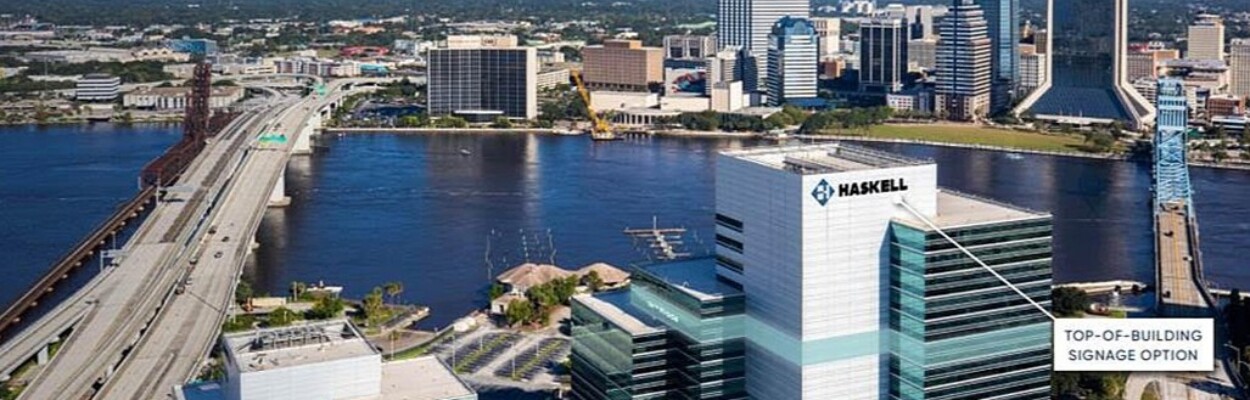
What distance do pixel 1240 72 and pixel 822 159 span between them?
26325mm

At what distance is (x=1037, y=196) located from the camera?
22.1 m

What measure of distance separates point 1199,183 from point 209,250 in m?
14.5

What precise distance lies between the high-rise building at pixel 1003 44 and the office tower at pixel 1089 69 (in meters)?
1.75

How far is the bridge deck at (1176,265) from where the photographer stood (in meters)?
14.9

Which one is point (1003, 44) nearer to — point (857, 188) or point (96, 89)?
point (96, 89)

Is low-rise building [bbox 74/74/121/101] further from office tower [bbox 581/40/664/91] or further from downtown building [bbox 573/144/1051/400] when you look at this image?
downtown building [bbox 573/144/1051/400]

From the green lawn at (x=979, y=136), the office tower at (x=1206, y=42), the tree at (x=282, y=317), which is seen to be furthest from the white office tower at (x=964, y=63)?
the tree at (x=282, y=317)

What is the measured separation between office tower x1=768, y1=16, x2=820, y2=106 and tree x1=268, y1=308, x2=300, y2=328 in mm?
22119

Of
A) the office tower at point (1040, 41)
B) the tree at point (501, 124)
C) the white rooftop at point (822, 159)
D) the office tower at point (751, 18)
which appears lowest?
the tree at point (501, 124)

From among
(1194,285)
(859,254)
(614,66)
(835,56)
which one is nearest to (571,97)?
(614,66)

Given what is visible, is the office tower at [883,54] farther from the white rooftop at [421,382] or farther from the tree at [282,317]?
the white rooftop at [421,382]

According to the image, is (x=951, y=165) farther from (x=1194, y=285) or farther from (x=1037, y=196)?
(x=1194, y=285)

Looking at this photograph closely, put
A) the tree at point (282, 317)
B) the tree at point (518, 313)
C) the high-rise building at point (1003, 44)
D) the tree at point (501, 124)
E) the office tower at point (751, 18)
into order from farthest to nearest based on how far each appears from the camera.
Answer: the office tower at point (751, 18), the high-rise building at point (1003, 44), the tree at point (501, 124), the tree at point (518, 313), the tree at point (282, 317)

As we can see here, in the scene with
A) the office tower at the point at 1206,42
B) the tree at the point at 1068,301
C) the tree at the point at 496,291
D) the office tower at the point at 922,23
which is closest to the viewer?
the tree at the point at 1068,301
